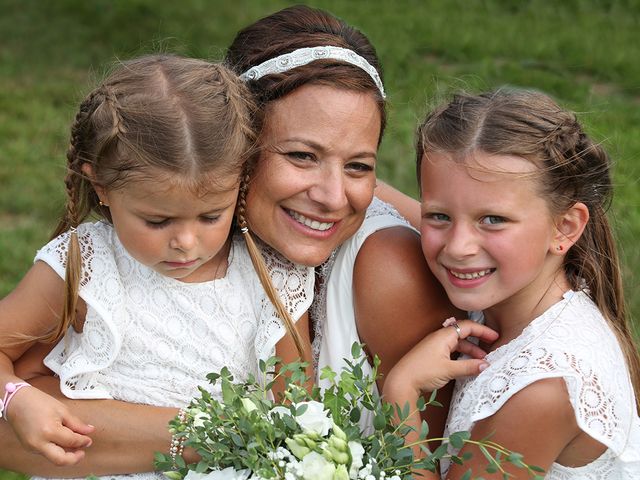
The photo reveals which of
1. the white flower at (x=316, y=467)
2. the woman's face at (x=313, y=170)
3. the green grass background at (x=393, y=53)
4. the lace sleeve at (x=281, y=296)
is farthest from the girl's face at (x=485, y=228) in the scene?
the green grass background at (x=393, y=53)

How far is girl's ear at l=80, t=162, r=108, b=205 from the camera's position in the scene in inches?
145

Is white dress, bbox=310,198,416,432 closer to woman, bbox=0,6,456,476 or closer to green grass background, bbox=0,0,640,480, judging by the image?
woman, bbox=0,6,456,476

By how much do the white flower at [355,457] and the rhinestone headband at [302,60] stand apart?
1476 mm

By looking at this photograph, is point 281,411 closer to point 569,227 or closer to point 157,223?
point 157,223

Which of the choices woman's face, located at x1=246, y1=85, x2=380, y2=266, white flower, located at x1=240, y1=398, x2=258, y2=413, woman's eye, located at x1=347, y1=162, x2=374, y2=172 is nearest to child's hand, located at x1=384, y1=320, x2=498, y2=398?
woman's face, located at x1=246, y1=85, x2=380, y2=266

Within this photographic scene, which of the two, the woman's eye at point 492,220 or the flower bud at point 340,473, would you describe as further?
the woman's eye at point 492,220

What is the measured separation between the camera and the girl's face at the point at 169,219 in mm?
3518

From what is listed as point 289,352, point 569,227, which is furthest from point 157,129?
point 569,227

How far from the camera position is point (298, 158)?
12.3 feet

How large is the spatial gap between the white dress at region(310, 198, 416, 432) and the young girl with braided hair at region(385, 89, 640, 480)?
0.26m

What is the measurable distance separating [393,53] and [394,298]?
24.5ft

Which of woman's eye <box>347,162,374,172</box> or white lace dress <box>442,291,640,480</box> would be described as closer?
white lace dress <box>442,291,640,480</box>

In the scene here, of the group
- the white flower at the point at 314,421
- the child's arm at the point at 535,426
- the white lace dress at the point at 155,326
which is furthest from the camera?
the white lace dress at the point at 155,326

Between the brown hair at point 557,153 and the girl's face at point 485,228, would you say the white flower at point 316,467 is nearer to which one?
the girl's face at point 485,228
